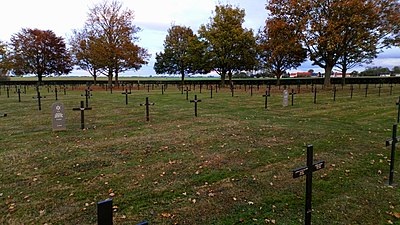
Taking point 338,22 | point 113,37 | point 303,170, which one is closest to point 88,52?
point 113,37

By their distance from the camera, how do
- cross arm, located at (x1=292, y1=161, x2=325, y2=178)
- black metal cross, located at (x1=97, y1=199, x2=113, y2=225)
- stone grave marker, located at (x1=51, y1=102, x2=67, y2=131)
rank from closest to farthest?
black metal cross, located at (x1=97, y1=199, x2=113, y2=225) < cross arm, located at (x1=292, y1=161, x2=325, y2=178) < stone grave marker, located at (x1=51, y1=102, x2=67, y2=131)

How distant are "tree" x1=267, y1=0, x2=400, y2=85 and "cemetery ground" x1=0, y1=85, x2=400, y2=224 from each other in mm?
18726

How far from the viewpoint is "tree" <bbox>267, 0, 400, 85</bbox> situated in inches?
976

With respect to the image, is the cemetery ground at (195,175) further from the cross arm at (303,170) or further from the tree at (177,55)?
the tree at (177,55)

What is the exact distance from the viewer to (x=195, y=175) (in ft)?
17.3

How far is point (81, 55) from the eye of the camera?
47094mm

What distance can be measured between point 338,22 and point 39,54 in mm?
51906

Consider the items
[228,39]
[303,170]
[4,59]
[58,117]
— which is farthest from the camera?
[4,59]

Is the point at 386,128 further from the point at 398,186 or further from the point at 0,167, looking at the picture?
the point at 0,167

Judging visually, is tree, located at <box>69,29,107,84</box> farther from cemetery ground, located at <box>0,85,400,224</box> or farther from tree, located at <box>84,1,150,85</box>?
cemetery ground, located at <box>0,85,400,224</box>

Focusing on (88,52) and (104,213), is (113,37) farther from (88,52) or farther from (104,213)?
(104,213)

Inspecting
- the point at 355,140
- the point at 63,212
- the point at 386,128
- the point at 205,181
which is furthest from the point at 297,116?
the point at 63,212

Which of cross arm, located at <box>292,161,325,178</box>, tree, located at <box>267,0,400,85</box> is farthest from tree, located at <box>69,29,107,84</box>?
cross arm, located at <box>292,161,325,178</box>

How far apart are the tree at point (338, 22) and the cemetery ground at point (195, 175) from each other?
18.7 metres
